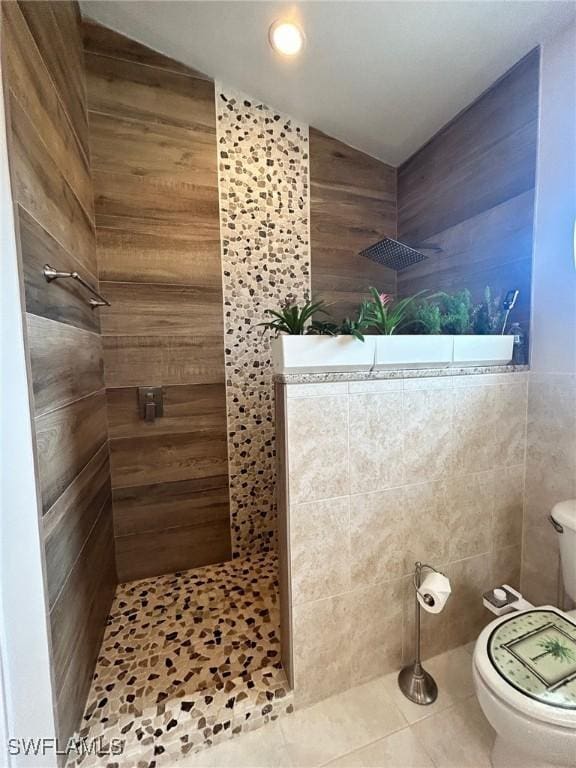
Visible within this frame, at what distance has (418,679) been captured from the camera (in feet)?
4.24

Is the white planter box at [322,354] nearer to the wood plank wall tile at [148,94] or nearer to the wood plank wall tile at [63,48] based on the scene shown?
the wood plank wall tile at [63,48]

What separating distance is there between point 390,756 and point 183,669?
0.81 m

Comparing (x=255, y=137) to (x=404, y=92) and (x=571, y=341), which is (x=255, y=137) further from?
(x=571, y=341)

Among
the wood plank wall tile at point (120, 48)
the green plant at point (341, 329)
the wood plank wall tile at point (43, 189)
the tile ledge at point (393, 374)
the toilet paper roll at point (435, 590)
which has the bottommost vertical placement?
the toilet paper roll at point (435, 590)

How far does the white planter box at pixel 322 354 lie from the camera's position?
109 centimetres

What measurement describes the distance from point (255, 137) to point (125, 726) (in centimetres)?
278

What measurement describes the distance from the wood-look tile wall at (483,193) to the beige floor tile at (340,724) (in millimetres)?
1699

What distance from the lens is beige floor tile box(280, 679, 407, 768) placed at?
1.10 m

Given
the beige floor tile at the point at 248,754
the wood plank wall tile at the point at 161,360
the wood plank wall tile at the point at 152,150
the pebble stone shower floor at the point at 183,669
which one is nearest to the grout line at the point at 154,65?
the wood plank wall tile at the point at 152,150

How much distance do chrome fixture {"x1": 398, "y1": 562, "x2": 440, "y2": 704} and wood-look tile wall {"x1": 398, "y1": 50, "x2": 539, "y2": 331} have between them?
1224 millimetres

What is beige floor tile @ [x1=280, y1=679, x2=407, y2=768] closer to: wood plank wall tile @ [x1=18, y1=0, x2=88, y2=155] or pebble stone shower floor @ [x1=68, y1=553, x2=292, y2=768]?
pebble stone shower floor @ [x1=68, y1=553, x2=292, y2=768]

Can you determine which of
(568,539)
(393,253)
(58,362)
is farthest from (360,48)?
(568,539)

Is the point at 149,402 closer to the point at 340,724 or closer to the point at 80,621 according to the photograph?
the point at 80,621

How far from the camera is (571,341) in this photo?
1.35 m
